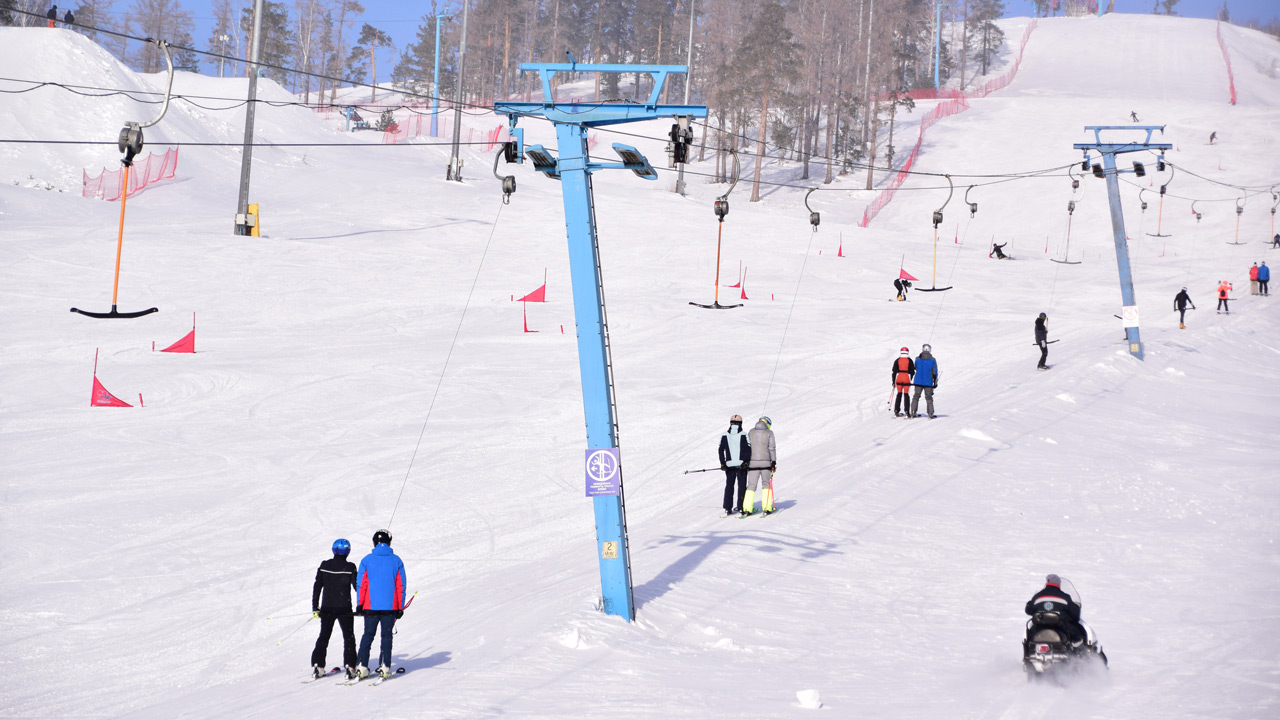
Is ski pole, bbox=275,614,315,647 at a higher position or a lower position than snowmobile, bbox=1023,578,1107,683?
lower

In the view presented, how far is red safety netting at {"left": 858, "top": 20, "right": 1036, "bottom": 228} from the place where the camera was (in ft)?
197

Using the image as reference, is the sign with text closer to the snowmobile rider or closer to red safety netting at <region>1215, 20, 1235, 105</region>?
the snowmobile rider

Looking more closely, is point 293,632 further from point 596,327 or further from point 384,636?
point 596,327

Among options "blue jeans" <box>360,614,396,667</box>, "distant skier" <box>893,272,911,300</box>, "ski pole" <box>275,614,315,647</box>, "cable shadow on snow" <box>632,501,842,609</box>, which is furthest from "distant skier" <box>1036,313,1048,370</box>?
"blue jeans" <box>360,614,396,667</box>

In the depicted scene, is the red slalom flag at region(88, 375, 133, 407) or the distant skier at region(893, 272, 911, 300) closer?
the red slalom flag at region(88, 375, 133, 407)

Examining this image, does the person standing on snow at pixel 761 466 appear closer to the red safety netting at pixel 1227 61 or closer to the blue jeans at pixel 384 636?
the blue jeans at pixel 384 636

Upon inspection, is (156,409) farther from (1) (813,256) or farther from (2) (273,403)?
(1) (813,256)

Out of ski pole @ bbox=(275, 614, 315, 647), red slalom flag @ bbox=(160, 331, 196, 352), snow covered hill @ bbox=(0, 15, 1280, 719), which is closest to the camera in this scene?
snow covered hill @ bbox=(0, 15, 1280, 719)

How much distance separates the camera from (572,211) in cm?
1000

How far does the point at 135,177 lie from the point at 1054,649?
149 feet

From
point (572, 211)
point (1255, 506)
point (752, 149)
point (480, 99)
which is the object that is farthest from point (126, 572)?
point (480, 99)

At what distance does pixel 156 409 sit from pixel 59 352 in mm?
5014

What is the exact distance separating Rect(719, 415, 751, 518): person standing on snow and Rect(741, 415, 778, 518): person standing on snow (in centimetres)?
7

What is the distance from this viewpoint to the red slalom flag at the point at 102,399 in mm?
19484
